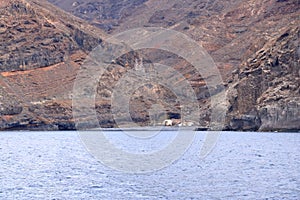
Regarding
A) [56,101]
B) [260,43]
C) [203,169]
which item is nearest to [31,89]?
[56,101]

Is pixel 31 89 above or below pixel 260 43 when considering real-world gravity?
below

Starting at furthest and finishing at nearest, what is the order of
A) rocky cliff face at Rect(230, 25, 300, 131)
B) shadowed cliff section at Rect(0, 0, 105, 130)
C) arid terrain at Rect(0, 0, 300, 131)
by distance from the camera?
shadowed cliff section at Rect(0, 0, 105, 130), arid terrain at Rect(0, 0, 300, 131), rocky cliff face at Rect(230, 25, 300, 131)

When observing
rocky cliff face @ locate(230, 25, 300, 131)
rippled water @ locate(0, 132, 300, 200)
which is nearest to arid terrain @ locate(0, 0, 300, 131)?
rocky cliff face @ locate(230, 25, 300, 131)

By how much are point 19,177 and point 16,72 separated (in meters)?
138

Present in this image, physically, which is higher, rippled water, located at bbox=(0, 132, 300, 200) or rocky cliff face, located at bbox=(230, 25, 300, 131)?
rocky cliff face, located at bbox=(230, 25, 300, 131)

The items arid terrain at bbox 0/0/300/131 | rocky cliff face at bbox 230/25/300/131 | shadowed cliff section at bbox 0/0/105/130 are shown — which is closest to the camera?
rocky cliff face at bbox 230/25/300/131

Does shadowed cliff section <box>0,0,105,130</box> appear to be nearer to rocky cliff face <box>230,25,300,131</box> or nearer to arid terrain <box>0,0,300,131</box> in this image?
arid terrain <box>0,0,300,131</box>

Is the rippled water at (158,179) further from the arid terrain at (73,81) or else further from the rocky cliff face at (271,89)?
the arid terrain at (73,81)

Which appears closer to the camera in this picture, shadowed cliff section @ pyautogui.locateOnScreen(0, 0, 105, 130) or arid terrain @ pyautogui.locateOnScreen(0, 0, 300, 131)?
arid terrain @ pyautogui.locateOnScreen(0, 0, 300, 131)

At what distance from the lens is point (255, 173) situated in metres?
49.8

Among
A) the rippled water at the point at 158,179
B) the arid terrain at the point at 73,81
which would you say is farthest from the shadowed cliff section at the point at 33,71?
the rippled water at the point at 158,179

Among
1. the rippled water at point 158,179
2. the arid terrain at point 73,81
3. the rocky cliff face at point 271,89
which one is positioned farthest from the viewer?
the arid terrain at point 73,81

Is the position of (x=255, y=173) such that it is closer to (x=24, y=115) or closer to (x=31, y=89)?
(x=24, y=115)

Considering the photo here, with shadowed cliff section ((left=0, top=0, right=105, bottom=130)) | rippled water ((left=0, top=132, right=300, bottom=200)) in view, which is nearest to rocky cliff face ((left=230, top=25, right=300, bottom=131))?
shadowed cliff section ((left=0, top=0, right=105, bottom=130))
